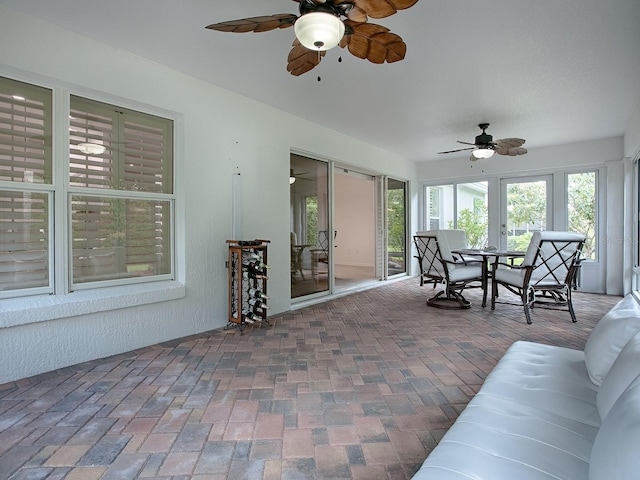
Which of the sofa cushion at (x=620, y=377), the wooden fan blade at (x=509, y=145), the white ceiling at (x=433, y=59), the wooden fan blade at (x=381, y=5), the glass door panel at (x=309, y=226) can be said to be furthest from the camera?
the glass door panel at (x=309, y=226)

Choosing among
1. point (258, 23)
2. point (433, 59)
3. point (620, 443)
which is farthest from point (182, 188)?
point (620, 443)

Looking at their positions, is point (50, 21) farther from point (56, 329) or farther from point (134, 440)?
point (134, 440)

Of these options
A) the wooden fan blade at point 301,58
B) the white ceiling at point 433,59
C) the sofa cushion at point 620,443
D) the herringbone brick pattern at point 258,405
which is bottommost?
the herringbone brick pattern at point 258,405

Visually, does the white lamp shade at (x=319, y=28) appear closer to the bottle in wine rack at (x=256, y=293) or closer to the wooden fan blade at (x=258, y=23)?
the wooden fan blade at (x=258, y=23)

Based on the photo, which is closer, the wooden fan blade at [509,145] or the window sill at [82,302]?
the window sill at [82,302]

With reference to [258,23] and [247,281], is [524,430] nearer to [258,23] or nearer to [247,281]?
[258,23]

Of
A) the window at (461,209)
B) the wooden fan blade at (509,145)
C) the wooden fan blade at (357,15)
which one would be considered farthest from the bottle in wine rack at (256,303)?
the window at (461,209)

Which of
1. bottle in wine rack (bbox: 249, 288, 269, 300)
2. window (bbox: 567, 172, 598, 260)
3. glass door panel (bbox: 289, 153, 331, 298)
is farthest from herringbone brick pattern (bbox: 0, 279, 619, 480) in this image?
window (bbox: 567, 172, 598, 260)

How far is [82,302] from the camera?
2703mm

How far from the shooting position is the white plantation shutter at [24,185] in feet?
8.21

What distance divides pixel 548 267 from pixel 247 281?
3.54m

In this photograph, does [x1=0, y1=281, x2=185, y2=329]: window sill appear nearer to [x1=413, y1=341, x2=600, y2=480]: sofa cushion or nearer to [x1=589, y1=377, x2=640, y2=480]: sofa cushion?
[x1=413, y1=341, x2=600, y2=480]: sofa cushion

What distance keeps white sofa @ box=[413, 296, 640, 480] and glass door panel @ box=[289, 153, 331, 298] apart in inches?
131

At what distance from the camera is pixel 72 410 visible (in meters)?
2.04
